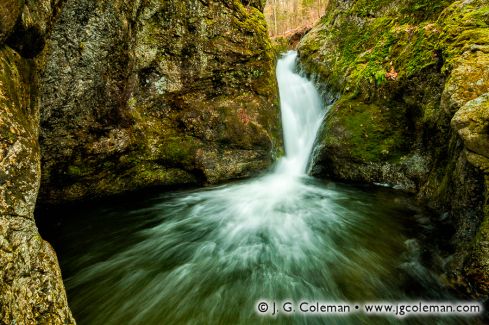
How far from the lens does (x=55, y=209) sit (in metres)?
5.80

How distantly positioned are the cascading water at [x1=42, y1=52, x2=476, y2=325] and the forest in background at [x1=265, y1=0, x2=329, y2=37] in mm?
29635

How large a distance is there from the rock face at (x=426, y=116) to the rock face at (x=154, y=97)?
2340 millimetres

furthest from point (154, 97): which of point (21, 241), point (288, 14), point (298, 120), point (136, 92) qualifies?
point (288, 14)

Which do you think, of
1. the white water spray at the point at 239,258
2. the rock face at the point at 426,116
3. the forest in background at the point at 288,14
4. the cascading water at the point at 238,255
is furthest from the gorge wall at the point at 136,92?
the forest in background at the point at 288,14

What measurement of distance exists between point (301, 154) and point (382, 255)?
4.78 metres

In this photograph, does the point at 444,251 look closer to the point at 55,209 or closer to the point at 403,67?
the point at 403,67

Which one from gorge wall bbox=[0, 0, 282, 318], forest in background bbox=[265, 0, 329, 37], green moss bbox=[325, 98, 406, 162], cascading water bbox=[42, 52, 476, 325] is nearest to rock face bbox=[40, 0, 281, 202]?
gorge wall bbox=[0, 0, 282, 318]

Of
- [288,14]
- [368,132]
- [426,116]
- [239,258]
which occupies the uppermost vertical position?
[288,14]

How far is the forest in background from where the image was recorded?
3059 cm

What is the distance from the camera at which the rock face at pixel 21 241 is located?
180cm

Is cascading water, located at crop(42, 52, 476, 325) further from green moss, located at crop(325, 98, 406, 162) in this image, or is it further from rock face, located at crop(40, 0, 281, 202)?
green moss, located at crop(325, 98, 406, 162)

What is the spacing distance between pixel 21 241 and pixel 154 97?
5.07 meters

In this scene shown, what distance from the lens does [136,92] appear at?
6219mm

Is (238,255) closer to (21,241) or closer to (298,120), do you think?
(21,241)
